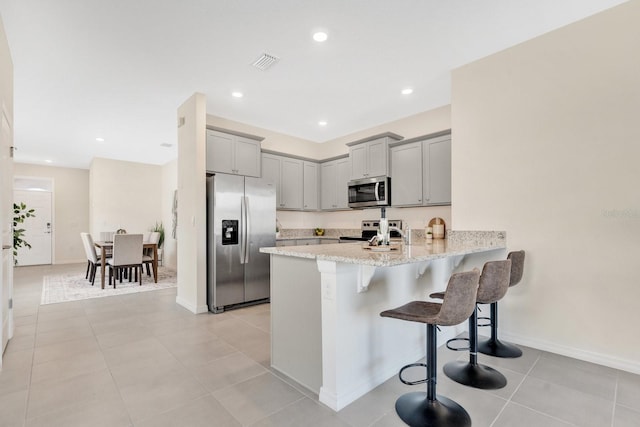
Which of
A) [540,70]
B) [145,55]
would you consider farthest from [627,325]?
[145,55]

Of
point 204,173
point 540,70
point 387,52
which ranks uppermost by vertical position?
point 387,52

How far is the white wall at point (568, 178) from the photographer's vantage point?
2.38 meters

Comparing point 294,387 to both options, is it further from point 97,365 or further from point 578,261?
point 578,261

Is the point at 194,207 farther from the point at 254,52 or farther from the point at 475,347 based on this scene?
the point at 475,347

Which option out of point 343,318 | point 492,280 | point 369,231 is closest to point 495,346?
point 492,280

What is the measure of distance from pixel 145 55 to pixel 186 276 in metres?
2.73

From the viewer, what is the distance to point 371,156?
488 cm

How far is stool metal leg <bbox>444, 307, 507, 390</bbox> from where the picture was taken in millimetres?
2143

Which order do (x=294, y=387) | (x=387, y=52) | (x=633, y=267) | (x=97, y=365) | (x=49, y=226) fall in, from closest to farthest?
(x=294, y=387) → (x=633, y=267) → (x=97, y=365) → (x=387, y=52) → (x=49, y=226)

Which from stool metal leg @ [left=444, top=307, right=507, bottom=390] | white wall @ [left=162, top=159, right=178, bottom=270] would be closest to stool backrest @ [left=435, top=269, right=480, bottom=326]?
stool metal leg @ [left=444, top=307, right=507, bottom=390]

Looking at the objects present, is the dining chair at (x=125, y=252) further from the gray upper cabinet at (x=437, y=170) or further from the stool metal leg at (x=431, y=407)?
the stool metal leg at (x=431, y=407)

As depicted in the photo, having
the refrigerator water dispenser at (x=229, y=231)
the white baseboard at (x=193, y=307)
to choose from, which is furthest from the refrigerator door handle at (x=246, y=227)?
the white baseboard at (x=193, y=307)

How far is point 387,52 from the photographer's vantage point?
3.03 metres

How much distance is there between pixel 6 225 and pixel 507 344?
4.69m
